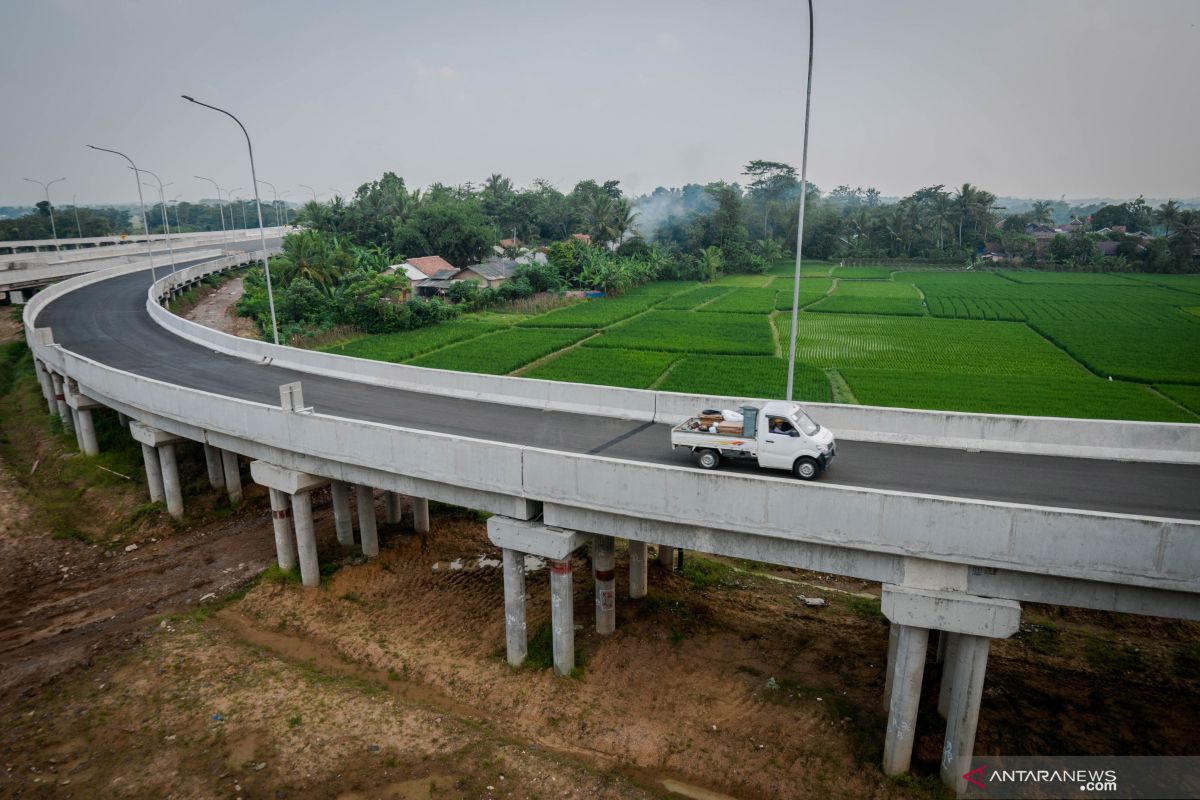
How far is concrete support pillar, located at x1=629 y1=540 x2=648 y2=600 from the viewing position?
2069 cm

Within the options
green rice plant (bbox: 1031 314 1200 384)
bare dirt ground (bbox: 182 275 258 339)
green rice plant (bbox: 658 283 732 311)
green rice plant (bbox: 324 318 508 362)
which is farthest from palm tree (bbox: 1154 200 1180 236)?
bare dirt ground (bbox: 182 275 258 339)

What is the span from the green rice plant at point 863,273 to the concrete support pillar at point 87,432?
283ft

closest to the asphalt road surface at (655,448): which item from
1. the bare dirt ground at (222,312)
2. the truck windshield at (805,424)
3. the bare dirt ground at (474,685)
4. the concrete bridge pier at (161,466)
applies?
the truck windshield at (805,424)

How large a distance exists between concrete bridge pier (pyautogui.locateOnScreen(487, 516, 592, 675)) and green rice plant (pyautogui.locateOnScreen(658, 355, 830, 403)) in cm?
1858

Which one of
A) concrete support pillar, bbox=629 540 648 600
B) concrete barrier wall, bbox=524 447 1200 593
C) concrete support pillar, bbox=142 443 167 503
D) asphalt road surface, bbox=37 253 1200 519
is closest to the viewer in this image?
concrete barrier wall, bbox=524 447 1200 593

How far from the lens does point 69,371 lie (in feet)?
98.6

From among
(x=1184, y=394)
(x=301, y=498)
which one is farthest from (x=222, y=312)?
(x=1184, y=394)

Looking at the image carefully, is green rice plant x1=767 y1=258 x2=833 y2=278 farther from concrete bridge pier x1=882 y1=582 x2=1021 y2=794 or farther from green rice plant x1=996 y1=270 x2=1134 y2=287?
concrete bridge pier x1=882 y1=582 x2=1021 y2=794

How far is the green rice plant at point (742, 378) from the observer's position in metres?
37.0

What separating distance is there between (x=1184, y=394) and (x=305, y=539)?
133 ft

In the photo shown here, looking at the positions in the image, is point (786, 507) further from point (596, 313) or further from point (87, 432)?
point (596, 313)

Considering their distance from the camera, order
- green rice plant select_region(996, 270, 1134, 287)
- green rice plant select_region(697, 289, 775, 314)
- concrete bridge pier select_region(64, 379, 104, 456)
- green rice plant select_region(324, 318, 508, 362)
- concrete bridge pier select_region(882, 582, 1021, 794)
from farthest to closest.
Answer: green rice plant select_region(996, 270, 1134, 287)
green rice plant select_region(697, 289, 775, 314)
green rice plant select_region(324, 318, 508, 362)
concrete bridge pier select_region(64, 379, 104, 456)
concrete bridge pier select_region(882, 582, 1021, 794)

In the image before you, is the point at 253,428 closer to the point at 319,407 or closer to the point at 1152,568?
Result: the point at 319,407

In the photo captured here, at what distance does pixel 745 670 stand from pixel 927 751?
4.36 metres
